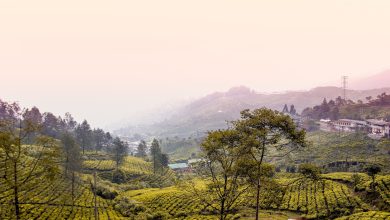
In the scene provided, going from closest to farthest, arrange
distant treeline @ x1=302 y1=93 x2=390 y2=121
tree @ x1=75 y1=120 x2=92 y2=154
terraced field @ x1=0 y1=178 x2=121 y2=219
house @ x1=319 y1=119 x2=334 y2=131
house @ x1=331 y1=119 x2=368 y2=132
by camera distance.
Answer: terraced field @ x1=0 y1=178 x2=121 y2=219
house @ x1=331 y1=119 x2=368 y2=132
tree @ x1=75 y1=120 x2=92 y2=154
distant treeline @ x1=302 y1=93 x2=390 y2=121
house @ x1=319 y1=119 x2=334 y2=131

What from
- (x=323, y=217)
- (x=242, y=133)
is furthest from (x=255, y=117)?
(x=323, y=217)

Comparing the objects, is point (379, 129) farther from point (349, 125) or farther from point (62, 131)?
point (62, 131)

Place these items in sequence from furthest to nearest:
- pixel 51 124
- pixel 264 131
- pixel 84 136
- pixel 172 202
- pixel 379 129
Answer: pixel 51 124, pixel 84 136, pixel 379 129, pixel 172 202, pixel 264 131

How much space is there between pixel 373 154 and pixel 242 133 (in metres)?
72.0

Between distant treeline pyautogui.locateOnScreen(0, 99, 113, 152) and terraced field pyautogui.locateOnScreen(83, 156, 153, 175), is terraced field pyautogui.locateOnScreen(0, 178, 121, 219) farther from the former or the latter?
distant treeline pyautogui.locateOnScreen(0, 99, 113, 152)

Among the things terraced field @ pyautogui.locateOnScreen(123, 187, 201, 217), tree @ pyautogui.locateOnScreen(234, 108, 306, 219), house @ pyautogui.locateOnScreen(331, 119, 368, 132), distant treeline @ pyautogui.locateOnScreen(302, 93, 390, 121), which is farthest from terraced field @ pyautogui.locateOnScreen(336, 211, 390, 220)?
distant treeline @ pyautogui.locateOnScreen(302, 93, 390, 121)

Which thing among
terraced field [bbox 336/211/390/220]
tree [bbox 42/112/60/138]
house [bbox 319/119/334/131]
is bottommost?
terraced field [bbox 336/211/390/220]

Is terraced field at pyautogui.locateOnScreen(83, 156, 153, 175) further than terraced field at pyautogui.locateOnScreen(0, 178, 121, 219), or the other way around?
terraced field at pyautogui.locateOnScreen(83, 156, 153, 175)

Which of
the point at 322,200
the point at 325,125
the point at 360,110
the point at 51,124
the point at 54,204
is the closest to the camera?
the point at 322,200

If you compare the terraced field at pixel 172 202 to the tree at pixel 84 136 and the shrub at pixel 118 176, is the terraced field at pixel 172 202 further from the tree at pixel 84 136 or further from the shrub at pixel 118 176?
the tree at pixel 84 136

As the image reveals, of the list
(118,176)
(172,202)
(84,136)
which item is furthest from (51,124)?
(172,202)

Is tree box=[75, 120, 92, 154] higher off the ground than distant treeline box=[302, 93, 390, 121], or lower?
lower

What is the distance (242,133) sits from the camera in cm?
3369

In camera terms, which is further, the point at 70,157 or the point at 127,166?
the point at 127,166
